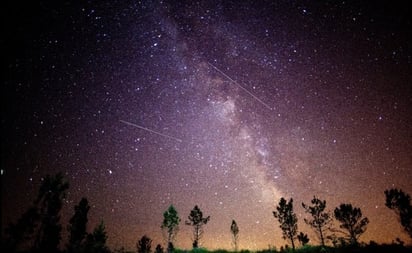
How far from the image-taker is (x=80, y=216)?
146ft

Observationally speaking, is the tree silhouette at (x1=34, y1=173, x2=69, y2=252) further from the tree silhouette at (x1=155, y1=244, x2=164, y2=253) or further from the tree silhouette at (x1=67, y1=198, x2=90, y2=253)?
the tree silhouette at (x1=155, y1=244, x2=164, y2=253)

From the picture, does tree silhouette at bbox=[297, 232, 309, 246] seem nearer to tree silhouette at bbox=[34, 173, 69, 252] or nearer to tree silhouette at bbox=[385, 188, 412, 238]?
tree silhouette at bbox=[385, 188, 412, 238]

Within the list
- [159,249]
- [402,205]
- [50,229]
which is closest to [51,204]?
[50,229]

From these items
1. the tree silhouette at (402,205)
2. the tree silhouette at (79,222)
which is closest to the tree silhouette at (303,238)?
the tree silhouette at (402,205)

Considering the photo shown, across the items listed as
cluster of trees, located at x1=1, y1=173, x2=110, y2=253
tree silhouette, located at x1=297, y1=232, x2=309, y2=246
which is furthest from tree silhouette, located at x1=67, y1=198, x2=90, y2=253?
tree silhouette, located at x1=297, y1=232, x2=309, y2=246

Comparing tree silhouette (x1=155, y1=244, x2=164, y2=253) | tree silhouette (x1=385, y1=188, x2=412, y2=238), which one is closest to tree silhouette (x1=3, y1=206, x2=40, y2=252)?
tree silhouette (x1=155, y1=244, x2=164, y2=253)

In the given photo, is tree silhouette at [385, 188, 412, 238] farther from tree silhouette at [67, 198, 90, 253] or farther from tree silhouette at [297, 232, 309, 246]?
tree silhouette at [67, 198, 90, 253]

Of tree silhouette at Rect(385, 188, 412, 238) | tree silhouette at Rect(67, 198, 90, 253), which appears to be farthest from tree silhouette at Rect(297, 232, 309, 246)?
tree silhouette at Rect(67, 198, 90, 253)

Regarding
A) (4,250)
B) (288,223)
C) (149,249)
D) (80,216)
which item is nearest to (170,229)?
(149,249)

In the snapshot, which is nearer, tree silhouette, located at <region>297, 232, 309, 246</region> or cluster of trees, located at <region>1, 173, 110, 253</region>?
cluster of trees, located at <region>1, 173, 110, 253</region>

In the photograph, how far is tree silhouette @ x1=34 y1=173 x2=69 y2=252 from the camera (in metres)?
32.3

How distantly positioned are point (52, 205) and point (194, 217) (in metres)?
25.5

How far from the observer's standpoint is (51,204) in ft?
110

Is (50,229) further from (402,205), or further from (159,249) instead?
(402,205)
